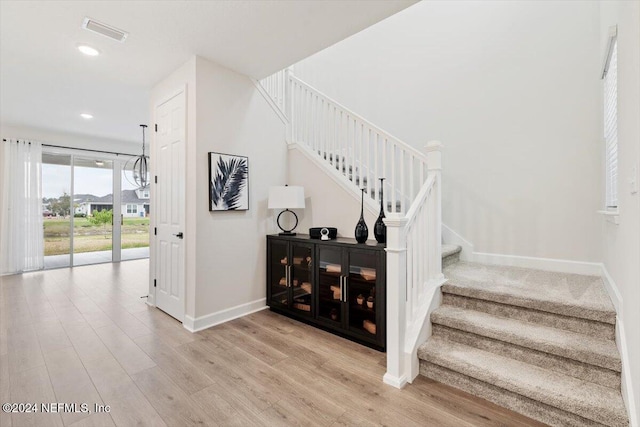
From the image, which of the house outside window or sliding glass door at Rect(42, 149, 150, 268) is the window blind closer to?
the house outside window

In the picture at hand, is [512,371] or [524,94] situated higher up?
[524,94]

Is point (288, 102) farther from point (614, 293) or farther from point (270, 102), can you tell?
point (614, 293)

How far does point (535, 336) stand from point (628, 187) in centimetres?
105

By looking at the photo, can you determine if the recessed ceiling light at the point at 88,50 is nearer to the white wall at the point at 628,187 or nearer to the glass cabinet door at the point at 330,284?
the glass cabinet door at the point at 330,284

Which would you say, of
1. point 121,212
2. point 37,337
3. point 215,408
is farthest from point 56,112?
point 215,408

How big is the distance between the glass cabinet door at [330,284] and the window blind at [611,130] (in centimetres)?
221

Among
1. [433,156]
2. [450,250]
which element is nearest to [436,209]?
[433,156]

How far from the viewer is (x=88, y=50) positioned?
2920 mm

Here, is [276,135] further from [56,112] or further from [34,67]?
[56,112]

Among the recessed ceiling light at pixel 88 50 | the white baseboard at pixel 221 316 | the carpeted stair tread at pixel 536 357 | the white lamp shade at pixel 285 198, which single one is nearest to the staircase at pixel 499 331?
the carpeted stair tread at pixel 536 357

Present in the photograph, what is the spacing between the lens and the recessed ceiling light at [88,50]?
2.85 metres

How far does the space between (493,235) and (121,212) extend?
7715 mm

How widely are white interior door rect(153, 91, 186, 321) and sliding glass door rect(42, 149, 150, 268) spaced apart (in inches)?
116

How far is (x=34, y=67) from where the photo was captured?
10.8 ft
